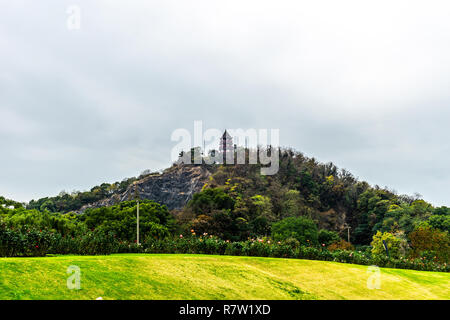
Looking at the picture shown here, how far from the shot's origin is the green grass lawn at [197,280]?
321 inches

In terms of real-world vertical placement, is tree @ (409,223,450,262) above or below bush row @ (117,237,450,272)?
below

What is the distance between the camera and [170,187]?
70562mm

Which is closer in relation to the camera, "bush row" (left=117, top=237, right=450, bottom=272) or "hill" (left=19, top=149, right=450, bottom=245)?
"bush row" (left=117, top=237, right=450, bottom=272)

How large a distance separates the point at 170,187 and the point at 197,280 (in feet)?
199

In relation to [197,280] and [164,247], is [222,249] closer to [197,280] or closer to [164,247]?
[164,247]

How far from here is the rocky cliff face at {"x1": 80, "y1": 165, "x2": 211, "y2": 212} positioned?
2645 inches

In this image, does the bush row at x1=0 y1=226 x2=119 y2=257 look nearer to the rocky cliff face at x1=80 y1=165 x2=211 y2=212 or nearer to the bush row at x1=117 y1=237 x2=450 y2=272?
the bush row at x1=117 y1=237 x2=450 y2=272

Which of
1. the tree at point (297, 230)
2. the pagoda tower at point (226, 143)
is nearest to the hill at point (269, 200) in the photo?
the tree at point (297, 230)

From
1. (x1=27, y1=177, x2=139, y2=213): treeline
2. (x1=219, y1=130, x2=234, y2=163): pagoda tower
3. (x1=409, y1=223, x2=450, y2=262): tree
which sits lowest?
(x1=409, y1=223, x2=450, y2=262): tree

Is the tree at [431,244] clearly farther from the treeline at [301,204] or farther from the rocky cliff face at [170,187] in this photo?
the rocky cliff face at [170,187]

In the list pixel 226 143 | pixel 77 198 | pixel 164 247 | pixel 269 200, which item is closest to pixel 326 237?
Result: pixel 269 200

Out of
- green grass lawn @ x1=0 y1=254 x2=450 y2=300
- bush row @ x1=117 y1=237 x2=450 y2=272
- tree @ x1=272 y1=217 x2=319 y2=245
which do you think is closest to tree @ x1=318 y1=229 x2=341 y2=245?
tree @ x1=272 y1=217 x2=319 y2=245

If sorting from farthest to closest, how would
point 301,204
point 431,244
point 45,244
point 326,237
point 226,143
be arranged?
point 226,143
point 301,204
point 326,237
point 431,244
point 45,244

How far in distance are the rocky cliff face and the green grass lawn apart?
51539 millimetres
